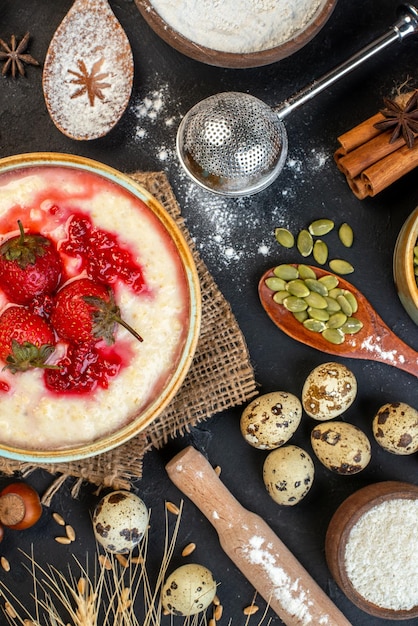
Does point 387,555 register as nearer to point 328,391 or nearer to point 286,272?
point 328,391

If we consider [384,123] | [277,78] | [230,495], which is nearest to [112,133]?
[277,78]

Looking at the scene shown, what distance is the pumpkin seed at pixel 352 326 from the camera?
74.4 inches

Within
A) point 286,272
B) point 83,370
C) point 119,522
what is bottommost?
point 119,522

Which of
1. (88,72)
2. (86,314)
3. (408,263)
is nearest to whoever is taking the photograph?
(86,314)

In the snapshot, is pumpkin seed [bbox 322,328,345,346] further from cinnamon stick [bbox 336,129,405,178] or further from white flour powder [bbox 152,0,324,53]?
white flour powder [bbox 152,0,324,53]

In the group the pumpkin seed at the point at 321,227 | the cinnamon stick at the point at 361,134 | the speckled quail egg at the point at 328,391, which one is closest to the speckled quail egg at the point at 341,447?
the speckled quail egg at the point at 328,391

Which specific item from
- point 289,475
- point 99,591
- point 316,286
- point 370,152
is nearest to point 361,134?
point 370,152

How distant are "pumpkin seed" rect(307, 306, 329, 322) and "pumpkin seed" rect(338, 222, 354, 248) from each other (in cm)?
20

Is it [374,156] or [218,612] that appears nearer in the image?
[374,156]

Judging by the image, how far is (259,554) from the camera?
1849mm

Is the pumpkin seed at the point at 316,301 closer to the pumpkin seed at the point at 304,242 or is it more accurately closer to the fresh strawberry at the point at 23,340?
the pumpkin seed at the point at 304,242

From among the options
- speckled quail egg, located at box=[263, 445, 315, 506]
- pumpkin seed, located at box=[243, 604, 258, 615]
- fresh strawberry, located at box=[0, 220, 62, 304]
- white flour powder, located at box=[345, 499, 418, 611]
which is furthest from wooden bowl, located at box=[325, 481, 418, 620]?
fresh strawberry, located at box=[0, 220, 62, 304]

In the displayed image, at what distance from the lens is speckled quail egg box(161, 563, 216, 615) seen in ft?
6.00

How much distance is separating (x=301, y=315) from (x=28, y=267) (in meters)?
0.76
